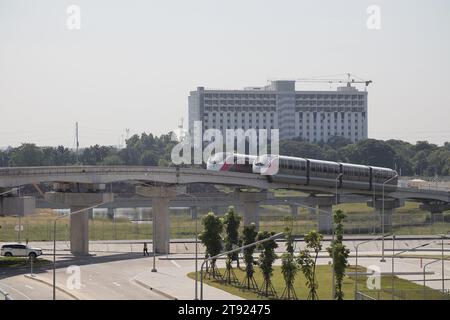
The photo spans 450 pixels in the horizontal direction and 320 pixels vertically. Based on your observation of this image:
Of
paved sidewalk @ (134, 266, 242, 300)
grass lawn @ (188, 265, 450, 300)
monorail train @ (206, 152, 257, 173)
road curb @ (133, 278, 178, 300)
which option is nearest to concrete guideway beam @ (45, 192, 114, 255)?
paved sidewalk @ (134, 266, 242, 300)

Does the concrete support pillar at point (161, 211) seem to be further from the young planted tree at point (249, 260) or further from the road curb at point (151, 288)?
the road curb at point (151, 288)

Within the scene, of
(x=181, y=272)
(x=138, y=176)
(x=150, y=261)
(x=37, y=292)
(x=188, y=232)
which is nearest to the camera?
(x=37, y=292)

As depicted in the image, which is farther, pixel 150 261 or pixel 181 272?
pixel 150 261

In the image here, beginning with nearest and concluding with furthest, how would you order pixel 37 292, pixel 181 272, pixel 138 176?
pixel 37 292
pixel 181 272
pixel 138 176

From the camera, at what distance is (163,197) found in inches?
3986

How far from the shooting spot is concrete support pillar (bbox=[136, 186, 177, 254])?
10012 cm

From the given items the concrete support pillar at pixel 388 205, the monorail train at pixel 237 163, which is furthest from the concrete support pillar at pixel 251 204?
the concrete support pillar at pixel 388 205

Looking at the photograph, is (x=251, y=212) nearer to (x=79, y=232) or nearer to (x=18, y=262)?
(x=79, y=232)

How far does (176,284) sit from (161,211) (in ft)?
94.6

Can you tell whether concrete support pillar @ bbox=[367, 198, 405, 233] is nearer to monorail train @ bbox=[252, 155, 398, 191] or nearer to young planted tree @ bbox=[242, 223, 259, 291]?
monorail train @ bbox=[252, 155, 398, 191]

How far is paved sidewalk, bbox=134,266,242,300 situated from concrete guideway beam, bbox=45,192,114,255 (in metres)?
12.2

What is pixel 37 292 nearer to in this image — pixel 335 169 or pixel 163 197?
pixel 163 197
